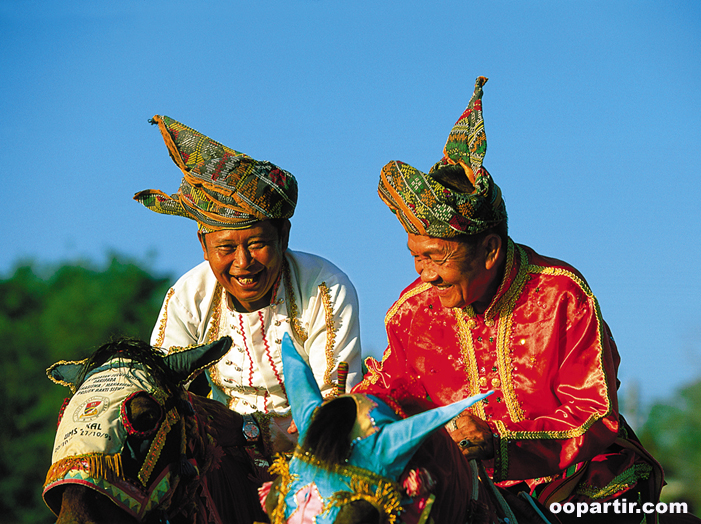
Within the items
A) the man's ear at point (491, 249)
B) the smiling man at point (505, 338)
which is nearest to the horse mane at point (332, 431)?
the smiling man at point (505, 338)

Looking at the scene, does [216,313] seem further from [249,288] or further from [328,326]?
[328,326]

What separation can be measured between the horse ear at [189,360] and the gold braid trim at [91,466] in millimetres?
487

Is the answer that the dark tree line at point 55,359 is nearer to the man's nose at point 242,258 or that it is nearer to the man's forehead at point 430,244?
the man's nose at point 242,258

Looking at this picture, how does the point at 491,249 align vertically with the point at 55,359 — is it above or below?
below

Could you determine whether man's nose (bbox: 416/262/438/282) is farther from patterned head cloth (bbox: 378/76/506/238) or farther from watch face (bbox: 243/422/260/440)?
watch face (bbox: 243/422/260/440)

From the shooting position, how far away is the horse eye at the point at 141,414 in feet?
8.81

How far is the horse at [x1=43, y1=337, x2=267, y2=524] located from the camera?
8.47 ft

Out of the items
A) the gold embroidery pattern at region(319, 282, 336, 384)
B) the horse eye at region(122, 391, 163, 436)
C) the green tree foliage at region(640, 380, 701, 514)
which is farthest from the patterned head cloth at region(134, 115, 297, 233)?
the green tree foliage at region(640, 380, 701, 514)

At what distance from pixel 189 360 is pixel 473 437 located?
1070 millimetres

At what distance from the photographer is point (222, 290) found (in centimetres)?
451

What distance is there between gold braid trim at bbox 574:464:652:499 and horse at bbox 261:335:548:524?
1.68 meters

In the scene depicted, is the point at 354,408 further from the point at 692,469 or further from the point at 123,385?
the point at 692,469

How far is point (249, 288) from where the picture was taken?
421 cm

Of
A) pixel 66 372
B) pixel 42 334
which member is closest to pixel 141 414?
pixel 66 372
